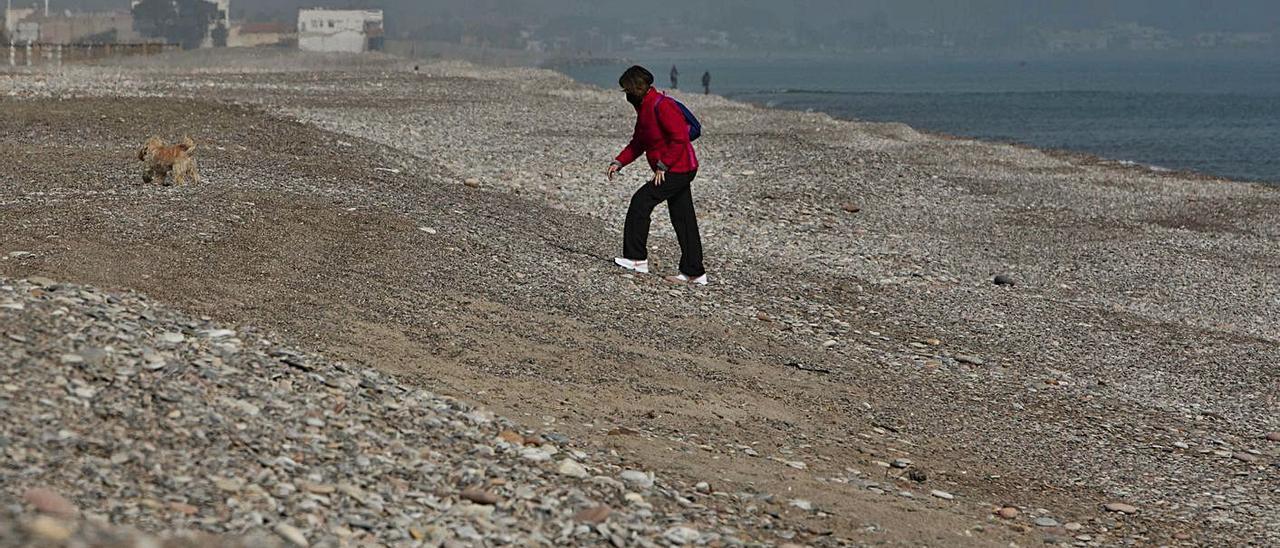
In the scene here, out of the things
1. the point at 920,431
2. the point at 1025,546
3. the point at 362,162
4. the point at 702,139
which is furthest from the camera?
the point at 702,139

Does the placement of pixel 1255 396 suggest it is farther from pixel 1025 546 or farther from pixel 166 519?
pixel 166 519

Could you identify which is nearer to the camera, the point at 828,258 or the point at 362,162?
the point at 828,258

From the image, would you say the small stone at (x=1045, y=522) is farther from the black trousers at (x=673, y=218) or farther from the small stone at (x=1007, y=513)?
the black trousers at (x=673, y=218)

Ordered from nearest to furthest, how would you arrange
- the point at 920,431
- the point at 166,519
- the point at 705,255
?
1. the point at 166,519
2. the point at 920,431
3. the point at 705,255

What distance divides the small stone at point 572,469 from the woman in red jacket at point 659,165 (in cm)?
553

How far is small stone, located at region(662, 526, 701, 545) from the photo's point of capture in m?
7.79

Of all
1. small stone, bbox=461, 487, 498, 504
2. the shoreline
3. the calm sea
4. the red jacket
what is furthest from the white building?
small stone, bbox=461, 487, 498, 504

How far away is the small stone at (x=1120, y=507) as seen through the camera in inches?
390

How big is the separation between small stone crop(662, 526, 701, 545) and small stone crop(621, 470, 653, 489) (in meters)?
0.62

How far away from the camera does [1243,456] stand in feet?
37.8

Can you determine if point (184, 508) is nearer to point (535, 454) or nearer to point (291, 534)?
point (291, 534)

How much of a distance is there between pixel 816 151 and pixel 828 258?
15.4 metres

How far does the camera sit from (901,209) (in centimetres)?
2406

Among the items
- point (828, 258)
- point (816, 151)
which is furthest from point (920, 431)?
point (816, 151)
